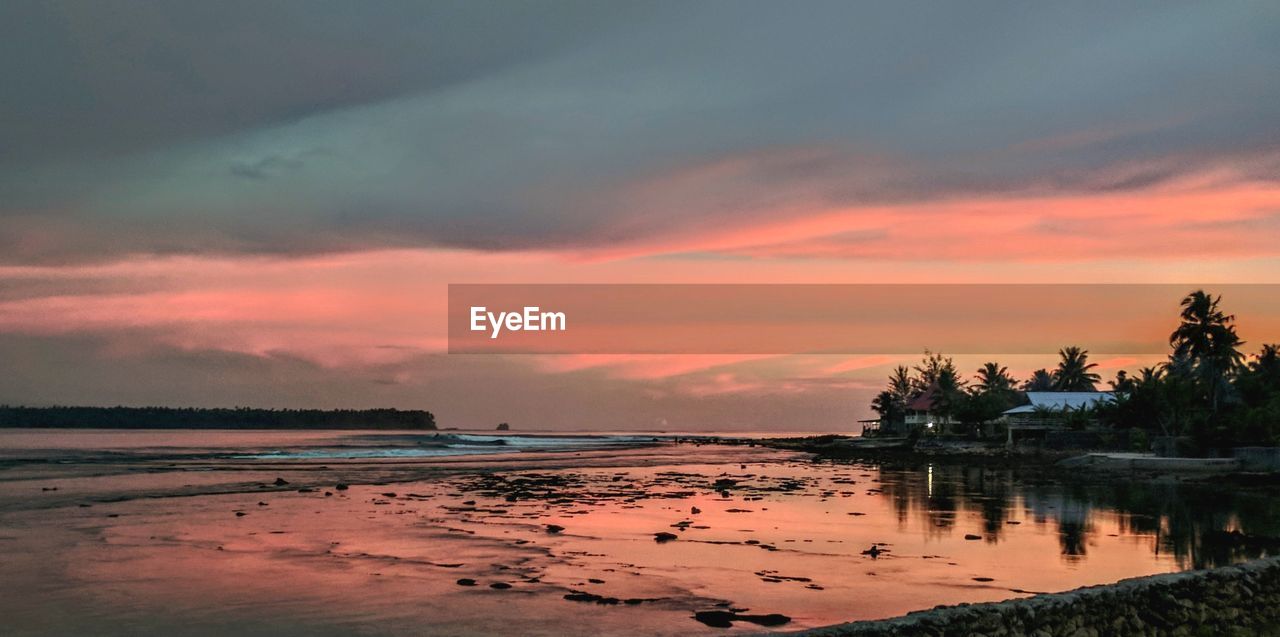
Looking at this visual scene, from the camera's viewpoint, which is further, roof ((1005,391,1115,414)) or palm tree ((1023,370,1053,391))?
palm tree ((1023,370,1053,391))

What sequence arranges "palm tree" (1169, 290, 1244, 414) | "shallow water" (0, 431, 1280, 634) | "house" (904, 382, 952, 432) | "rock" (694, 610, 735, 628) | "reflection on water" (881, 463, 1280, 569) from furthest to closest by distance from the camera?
1. "house" (904, 382, 952, 432)
2. "palm tree" (1169, 290, 1244, 414)
3. "reflection on water" (881, 463, 1280, 569)
4. "shallow water" (0, 431, 1280, 634)
5. "rock" (694, 610, 735, 628)

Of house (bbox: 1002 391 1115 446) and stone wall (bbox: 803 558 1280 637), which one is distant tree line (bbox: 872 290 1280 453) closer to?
house (bbox: 1002 391 1115 446)

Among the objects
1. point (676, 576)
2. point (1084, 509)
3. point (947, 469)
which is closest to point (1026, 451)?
point (947, 469)

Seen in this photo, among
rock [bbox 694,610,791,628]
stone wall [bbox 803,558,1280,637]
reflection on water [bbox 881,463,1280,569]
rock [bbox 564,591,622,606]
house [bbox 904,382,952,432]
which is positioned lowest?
reflection on water [bbox 881,463,1280,569]

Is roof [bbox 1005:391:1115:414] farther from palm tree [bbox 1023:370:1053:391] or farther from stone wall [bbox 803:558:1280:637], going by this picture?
stone wall [bbox 803:558:1280:637]

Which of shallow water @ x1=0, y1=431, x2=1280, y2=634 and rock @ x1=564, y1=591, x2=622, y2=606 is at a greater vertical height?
rock @ x1=564, y1=591, x2=622, y2=606

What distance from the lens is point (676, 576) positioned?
22.0 meters

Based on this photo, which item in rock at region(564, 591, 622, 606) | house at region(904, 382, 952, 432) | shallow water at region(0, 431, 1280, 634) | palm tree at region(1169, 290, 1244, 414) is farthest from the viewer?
house at region(904, 382, 952, 432)

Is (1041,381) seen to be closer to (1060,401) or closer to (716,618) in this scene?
(1060,401)

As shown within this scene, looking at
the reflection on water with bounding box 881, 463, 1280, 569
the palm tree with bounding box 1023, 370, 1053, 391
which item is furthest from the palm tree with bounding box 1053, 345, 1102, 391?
the reflection on water with bounding box 881, 463, 1280, 569

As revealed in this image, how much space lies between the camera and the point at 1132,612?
14859 millimetres

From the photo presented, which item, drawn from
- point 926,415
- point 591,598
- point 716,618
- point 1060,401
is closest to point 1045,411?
point 1060,401

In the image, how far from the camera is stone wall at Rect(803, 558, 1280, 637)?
13070 mm

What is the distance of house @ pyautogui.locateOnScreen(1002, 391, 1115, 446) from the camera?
89537 millimetres
